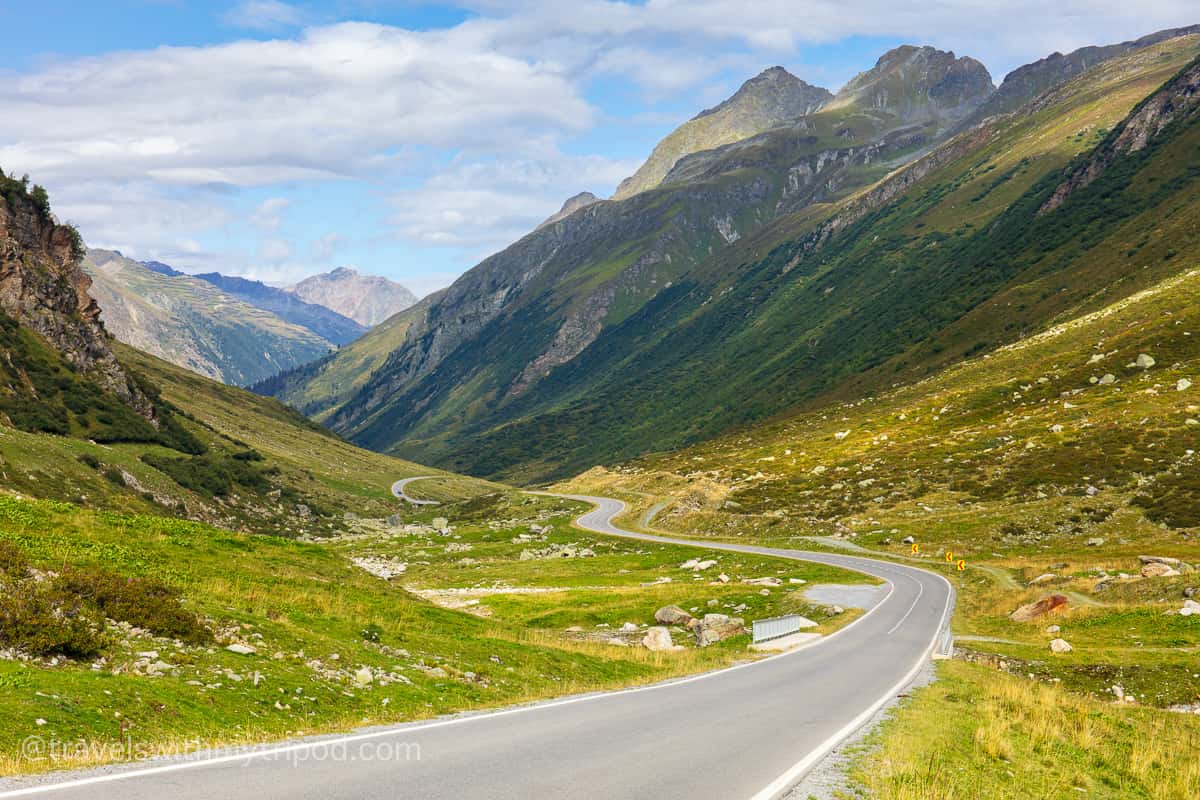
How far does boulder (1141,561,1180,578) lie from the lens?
136ft

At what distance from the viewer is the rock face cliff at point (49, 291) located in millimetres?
104938

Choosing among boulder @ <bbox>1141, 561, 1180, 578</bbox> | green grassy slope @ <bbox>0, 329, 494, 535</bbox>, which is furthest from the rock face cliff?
boulder @ <bbox>1141, 561, 1180, 578</bbox>

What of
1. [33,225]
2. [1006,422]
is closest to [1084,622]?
[1006,422]

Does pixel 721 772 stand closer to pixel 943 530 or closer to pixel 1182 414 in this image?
pixel 943 530

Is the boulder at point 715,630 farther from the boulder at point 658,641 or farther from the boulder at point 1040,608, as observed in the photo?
the boulder at point 1040,608

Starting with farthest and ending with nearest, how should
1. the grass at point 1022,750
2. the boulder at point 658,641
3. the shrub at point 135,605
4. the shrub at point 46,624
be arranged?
the boulder at point 658,641, the shrub at point 135,605, the shrub at point 46,624, the grass at point 1022,750

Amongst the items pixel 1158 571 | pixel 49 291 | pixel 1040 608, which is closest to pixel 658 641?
pixel 1040 608

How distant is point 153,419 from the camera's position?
117750 millimetres

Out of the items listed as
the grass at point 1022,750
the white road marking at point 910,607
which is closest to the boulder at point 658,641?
the white road marking at point 910,607

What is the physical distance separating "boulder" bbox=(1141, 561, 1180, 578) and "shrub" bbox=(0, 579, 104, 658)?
158 feet

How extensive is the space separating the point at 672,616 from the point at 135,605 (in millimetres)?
33197

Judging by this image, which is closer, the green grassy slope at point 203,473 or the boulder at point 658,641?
the boulder at point 658,641

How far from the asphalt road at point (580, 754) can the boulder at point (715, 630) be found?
14057mm

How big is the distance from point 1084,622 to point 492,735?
36.2 metres
